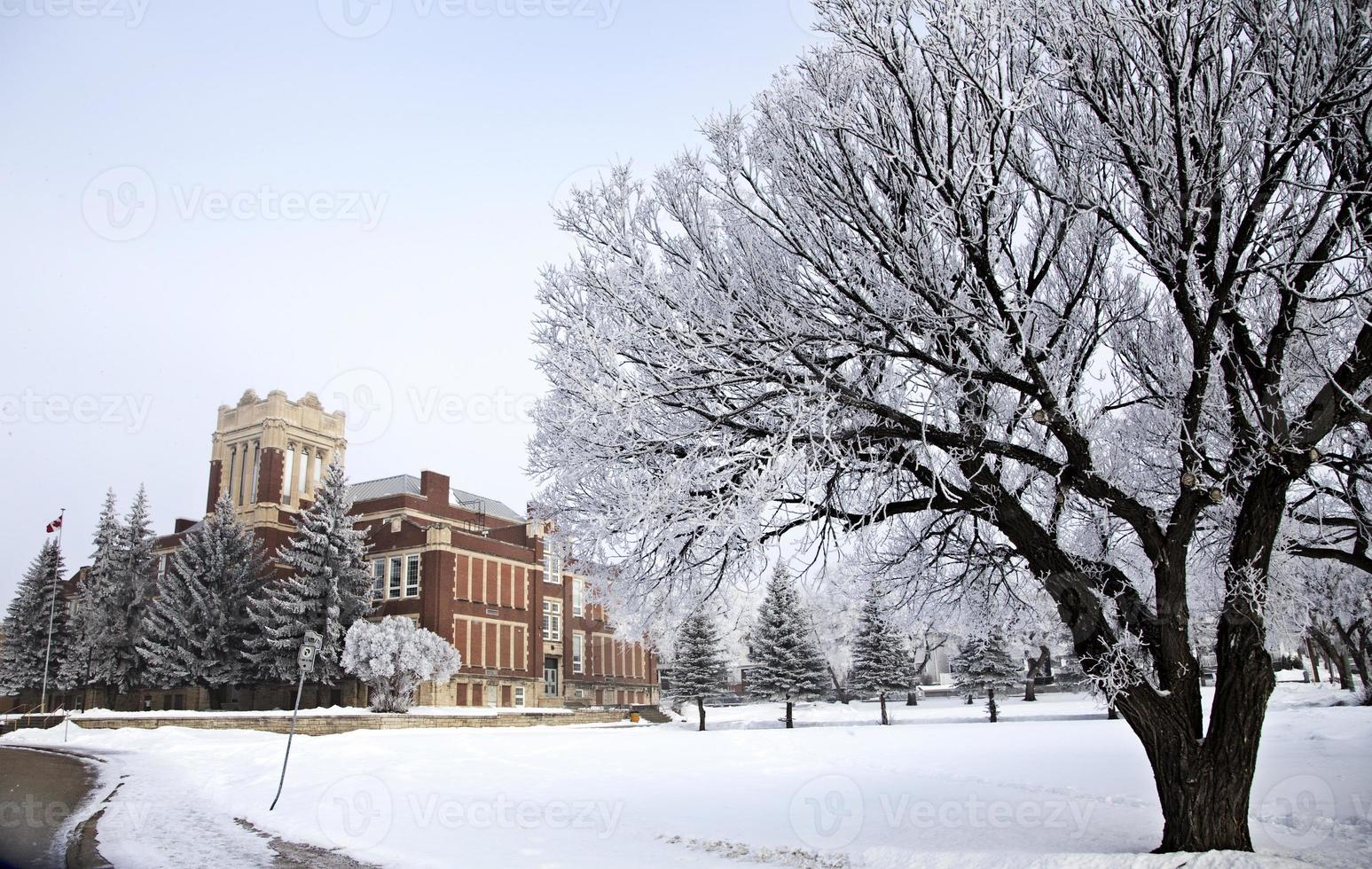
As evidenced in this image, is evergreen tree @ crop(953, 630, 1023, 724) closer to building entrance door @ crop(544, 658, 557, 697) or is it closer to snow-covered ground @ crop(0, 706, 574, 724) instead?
snow-covered ground @ crop(0, 706, 574, 724)

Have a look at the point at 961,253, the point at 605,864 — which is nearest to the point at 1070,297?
the point at 961,253

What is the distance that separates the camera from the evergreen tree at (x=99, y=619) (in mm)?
42875

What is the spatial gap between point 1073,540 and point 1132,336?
262cm

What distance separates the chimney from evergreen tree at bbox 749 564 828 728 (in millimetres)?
20279

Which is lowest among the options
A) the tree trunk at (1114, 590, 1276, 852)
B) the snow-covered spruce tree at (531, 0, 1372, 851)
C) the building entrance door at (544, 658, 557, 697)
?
the tree trunk at (1114, 590, 1276, 852)

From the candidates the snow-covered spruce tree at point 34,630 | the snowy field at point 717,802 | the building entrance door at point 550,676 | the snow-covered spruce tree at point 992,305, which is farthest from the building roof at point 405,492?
the snow-covered spruce tree at point 992,305

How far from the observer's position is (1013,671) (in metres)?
46.1

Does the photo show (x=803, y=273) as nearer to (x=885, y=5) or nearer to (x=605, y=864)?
(x=885, y=5)

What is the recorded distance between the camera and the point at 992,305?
8.23 m

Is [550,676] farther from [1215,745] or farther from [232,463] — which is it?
[1215,745]

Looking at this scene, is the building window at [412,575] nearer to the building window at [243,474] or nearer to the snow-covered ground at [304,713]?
the snow-covered ground at [304,713]

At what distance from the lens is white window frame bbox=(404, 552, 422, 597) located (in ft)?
146

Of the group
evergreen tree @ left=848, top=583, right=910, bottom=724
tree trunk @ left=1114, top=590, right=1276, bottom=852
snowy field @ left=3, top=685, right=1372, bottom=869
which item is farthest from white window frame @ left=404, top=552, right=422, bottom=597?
tree trunk @ left=1114, top=590, right=1276, bottom=852

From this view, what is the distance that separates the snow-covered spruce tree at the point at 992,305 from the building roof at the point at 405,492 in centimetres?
4594
